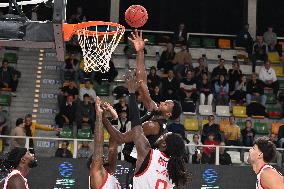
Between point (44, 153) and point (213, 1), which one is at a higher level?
point (213, 1)

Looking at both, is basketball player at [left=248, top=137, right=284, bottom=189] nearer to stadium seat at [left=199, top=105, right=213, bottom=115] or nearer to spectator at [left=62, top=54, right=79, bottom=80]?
stadium seat at [left=199, top=105, right=213, bottom=115]

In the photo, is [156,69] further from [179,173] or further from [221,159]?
[179,173]

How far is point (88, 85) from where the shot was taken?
16250 millimetres

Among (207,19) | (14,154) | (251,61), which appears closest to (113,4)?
(207,19)

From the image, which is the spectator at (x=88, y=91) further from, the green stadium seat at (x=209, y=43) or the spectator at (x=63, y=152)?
the green stadium seat at (x=209, y=43)

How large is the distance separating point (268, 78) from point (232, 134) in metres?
3.38

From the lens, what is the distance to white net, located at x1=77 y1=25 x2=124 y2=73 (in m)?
8.68

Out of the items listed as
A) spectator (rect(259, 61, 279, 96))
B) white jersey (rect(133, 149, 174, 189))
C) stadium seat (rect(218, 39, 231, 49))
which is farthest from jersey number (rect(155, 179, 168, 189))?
stadium seat (rect(218, 39, 231, 49))

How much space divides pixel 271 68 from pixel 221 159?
4842 millimetres

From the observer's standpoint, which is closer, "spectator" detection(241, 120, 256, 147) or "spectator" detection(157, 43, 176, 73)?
"spectator" detection(241, 120, 256, 147)

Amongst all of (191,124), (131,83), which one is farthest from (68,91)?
(131,83)

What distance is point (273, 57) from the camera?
63.9 feet

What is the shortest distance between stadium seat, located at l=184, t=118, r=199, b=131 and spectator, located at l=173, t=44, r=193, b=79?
1645 mm


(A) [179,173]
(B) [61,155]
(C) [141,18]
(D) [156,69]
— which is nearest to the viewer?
(A) [179,173]
